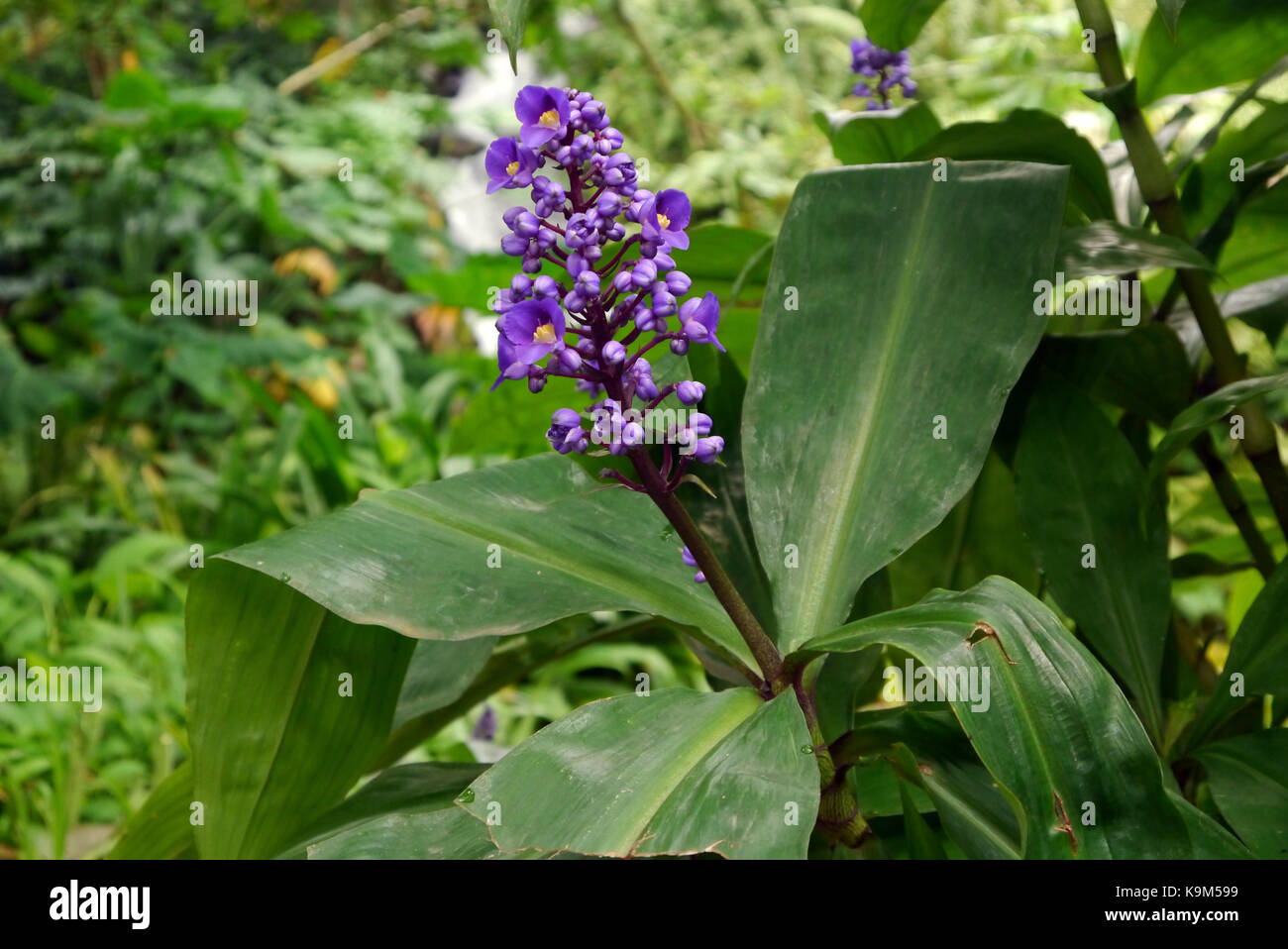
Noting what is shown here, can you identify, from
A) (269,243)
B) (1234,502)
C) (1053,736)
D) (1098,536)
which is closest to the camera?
(1053,736)

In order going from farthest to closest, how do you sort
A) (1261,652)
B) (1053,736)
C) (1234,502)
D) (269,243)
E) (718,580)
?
(269,243) → (1234,502) → (1261,652) → (718,580) → (1053,736)

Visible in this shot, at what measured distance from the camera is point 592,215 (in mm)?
672

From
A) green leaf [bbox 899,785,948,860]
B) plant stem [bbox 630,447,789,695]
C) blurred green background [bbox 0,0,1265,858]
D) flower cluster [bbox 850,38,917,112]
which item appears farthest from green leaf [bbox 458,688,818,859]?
blurred green background [bbox 0,0,1265,858]

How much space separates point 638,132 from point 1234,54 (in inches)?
139

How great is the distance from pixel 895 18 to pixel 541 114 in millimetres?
513

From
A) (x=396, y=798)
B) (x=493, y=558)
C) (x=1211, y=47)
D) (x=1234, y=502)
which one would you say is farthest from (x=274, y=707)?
→ (x=1211, y=47)

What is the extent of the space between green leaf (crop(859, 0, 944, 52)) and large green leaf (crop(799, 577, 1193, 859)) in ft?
2.13

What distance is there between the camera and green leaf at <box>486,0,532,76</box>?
0.65 metres

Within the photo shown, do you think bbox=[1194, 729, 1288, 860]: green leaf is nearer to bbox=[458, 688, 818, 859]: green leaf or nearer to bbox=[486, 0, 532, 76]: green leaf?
bbox=[458, 688, 818, 859]: green leaf

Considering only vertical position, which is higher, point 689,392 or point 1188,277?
point 1188,277

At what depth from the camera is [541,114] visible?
700 mm

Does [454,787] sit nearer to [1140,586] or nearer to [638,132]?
[1140,586]

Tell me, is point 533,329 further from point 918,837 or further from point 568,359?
point 918,837
